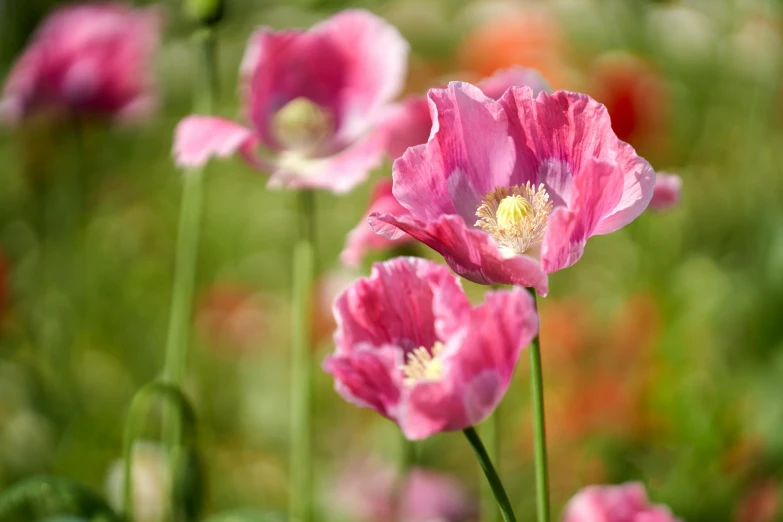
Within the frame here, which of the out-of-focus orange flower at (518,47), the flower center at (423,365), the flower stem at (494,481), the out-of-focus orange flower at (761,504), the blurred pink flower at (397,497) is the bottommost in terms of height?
the blurred pink flower at (397,497)

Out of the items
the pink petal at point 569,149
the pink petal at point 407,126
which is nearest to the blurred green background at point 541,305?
the pink petal at point 407,126

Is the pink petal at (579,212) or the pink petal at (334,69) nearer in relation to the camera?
the pink petal at (579,212)

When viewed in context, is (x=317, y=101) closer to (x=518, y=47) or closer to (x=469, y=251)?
(x=469, y=251)

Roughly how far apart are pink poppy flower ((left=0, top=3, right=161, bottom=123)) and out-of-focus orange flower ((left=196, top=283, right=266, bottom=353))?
1.39ft

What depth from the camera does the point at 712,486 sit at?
110cm

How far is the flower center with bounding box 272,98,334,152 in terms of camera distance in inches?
39.3

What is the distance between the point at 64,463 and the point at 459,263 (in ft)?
3.03

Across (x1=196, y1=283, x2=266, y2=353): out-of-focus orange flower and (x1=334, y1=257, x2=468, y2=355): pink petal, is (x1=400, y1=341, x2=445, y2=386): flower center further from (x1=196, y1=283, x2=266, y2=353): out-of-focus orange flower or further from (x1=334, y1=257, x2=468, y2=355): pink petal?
(x1=196, y1=283, x2=266, y2=353): out-of-focus orange flower

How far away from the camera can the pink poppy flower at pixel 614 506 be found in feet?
2.28

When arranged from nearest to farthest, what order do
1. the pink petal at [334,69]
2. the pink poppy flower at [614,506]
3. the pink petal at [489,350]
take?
the pink petal at [489,350] < the pink poppy flower at [614,506] < the pink petal at [334,69]

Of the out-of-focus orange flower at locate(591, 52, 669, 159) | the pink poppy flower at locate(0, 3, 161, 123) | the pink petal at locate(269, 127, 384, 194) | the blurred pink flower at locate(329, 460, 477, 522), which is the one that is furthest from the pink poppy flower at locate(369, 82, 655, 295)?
the out-of-focus orange flower at locate(591, 52, 669, 159)

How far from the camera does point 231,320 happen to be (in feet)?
5.62

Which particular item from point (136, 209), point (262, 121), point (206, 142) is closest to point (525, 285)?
point (206, 142)

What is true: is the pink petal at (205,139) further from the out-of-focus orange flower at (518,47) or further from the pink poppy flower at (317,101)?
the out-of-focus orange flower at (518,47)
